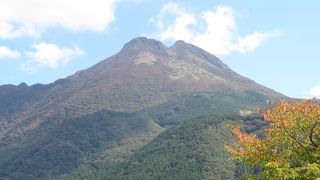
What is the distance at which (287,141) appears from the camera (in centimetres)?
3403

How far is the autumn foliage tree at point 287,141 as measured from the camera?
32875 millimetres

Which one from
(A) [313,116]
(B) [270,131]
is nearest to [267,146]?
(B) [270,131]

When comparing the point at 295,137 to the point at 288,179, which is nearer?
the point at 288,179

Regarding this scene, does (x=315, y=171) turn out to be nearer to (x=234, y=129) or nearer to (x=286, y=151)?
(x=286, y=151)

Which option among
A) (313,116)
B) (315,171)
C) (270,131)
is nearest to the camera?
(315,171)

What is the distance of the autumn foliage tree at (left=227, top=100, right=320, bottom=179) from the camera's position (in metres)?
32.9

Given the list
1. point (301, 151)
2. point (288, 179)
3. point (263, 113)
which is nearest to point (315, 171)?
point (288, 179)

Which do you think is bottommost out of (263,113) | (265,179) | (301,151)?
(265,179)

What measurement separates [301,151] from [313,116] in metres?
2.47

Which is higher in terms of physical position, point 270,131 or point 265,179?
point 270,131

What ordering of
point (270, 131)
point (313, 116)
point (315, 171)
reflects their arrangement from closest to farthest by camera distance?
1. point (315, 171)
2. point (313, 116)
3. point (270, 131)

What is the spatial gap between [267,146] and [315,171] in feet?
18.7

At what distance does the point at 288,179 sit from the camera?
30859 mm

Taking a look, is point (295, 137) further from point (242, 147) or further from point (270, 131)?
point (242, 147)
